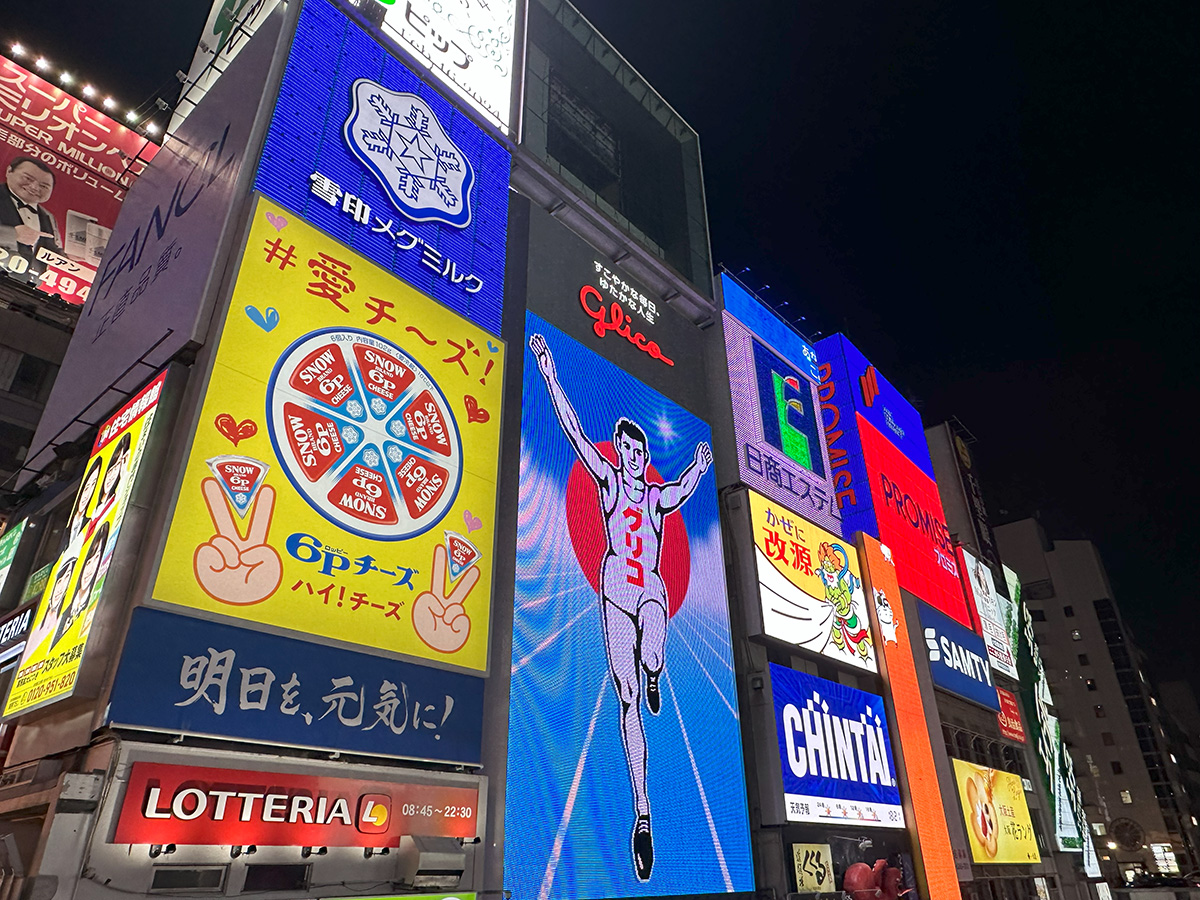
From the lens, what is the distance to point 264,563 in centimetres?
1015

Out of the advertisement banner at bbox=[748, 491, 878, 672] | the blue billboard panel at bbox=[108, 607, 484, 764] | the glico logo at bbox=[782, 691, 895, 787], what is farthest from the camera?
the advertisement banner at bbox=[748, 491, 878, 672]

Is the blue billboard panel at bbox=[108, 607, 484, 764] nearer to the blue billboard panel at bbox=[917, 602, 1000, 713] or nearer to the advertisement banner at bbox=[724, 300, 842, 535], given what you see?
the advertisement banner at bbox=[724, 300, 842, 535]

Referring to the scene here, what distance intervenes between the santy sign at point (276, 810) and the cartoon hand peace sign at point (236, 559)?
2.05 metres

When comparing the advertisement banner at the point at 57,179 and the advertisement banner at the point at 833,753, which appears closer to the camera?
the advertisement banner at the point at 833,753

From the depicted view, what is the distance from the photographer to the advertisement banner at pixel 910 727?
69.1ft

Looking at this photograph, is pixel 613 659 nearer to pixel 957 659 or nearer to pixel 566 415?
pixel 566 415

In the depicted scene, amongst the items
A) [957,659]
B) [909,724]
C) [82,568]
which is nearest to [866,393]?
[957,659]

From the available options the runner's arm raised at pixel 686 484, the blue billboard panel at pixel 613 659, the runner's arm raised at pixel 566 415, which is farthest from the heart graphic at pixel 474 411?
the runner's arm raised at pixel 686 484

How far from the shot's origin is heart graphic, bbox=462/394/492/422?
550 inches

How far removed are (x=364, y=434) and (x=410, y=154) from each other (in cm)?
674

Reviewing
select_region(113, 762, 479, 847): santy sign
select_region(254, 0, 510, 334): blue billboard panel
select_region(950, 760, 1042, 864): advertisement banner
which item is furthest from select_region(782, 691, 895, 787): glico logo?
select_region(254, 0, 510, 334): blue billboard panel

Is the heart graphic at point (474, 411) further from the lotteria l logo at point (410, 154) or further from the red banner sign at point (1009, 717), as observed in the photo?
the red banner sign at point (1009, 717)

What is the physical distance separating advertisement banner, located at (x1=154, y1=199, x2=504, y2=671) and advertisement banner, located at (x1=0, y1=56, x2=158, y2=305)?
1299cm

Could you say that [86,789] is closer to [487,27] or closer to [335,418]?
[335,418]
